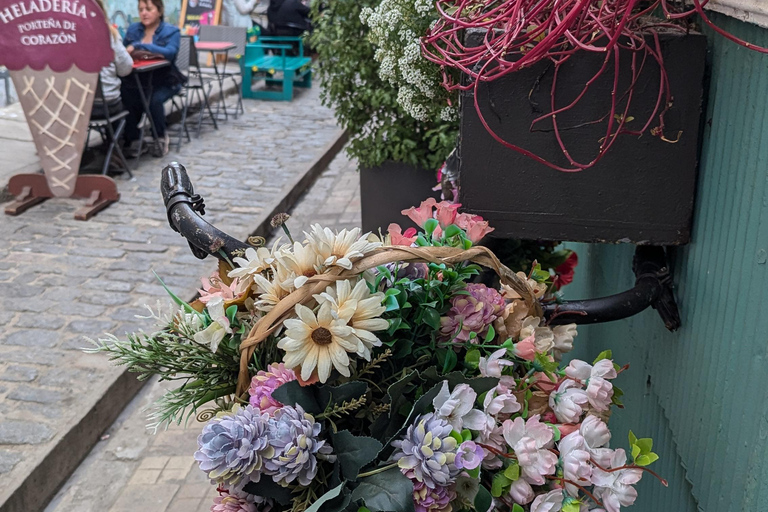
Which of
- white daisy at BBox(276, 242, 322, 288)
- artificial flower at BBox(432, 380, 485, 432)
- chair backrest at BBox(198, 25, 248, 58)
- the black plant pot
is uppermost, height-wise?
chair backrest at BBox(198, 25, 248, 58)

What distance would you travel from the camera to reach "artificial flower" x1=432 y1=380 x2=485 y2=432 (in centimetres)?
118

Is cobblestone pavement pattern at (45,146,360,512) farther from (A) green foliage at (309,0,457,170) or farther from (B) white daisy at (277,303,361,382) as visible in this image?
(B) white daisy at (277,303,361,382)

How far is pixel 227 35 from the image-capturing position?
35.6ft

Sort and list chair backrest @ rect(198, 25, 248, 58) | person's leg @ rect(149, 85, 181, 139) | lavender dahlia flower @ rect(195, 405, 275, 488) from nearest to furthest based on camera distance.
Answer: lavender dahlia flower @ rect(195, 405, 275, 488), person's leg @ rect(149, 85, 181, 139), chair backrest @ rect(198, 25, 248, 58)

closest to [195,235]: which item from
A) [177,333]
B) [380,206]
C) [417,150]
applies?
[177,333]

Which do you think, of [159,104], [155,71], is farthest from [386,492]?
[155,71]

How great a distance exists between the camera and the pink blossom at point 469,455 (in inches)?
44.3

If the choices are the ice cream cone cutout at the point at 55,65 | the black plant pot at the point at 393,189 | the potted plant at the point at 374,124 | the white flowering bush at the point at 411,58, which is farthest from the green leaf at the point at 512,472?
the ice cream cone cutout at the point at 55,65

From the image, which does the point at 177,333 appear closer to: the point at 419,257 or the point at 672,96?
the point at 419,257

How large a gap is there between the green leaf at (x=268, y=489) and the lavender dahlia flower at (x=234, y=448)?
39 millimetres

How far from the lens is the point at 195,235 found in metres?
1.54

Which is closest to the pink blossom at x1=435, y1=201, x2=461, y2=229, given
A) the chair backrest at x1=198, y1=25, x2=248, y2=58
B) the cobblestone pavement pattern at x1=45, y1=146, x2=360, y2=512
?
the cobblestone pavement pattern at x1=45, y1=146, x2=360, y2=512

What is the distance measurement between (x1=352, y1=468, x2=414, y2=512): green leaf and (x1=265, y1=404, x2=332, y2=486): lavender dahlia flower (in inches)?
3.2

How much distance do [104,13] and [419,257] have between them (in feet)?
19.5
